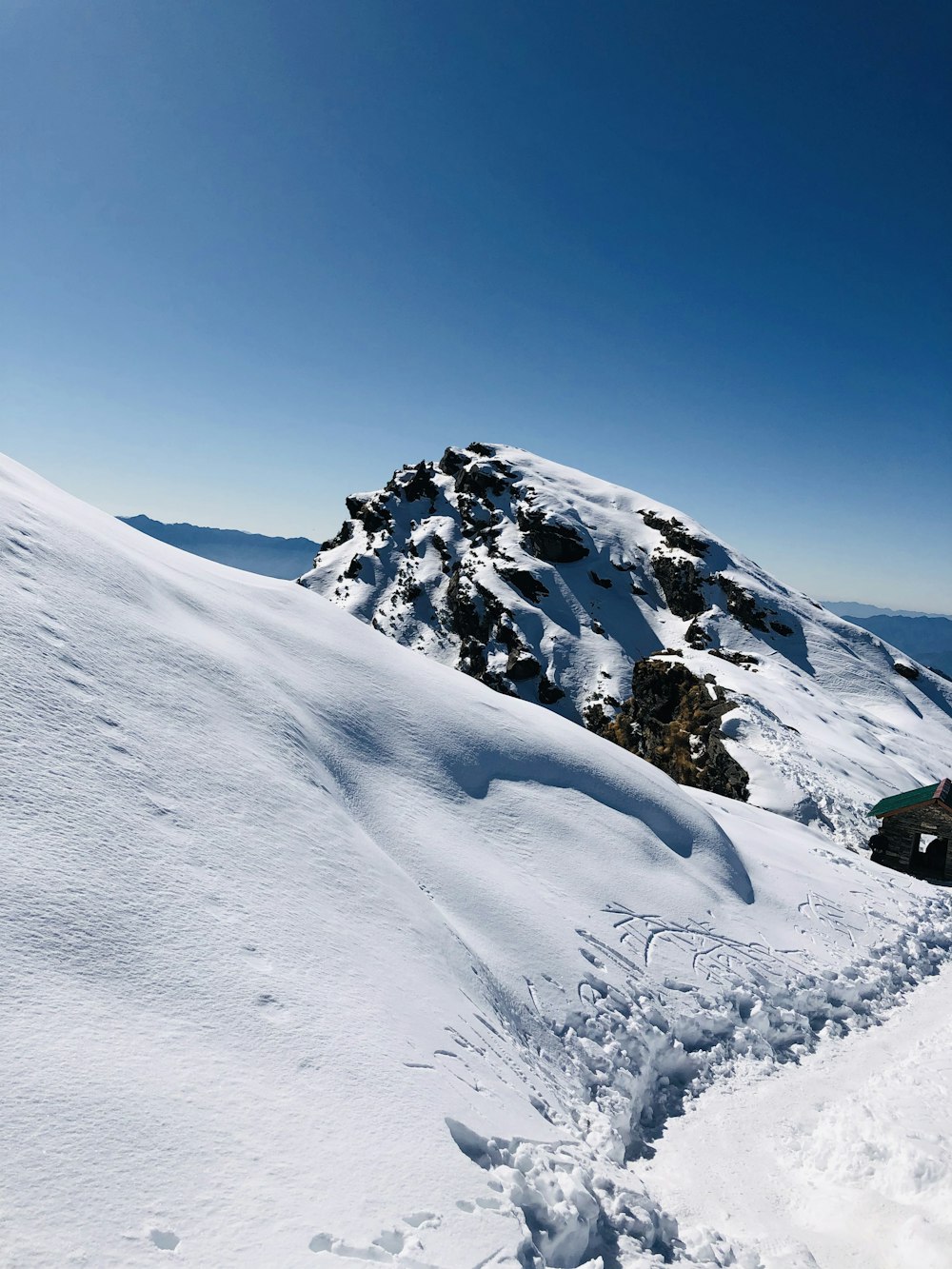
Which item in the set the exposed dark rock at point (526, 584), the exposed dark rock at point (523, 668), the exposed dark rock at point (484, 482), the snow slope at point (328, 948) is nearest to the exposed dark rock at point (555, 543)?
the exposed dark rock at point (526, 584)

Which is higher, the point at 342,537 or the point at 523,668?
the point at 342,537

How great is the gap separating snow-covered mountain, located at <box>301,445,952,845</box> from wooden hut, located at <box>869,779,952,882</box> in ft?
6.93

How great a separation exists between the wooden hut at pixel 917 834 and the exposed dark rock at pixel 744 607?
4956 centimetres

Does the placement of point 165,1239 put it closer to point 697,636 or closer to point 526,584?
point 697,636

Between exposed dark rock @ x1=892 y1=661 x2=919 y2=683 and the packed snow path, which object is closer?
the packed snow path

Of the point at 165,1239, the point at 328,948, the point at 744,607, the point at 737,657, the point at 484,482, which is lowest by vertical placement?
the point at 165,1239

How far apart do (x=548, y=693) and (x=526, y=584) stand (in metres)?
18.4

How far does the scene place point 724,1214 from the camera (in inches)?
259

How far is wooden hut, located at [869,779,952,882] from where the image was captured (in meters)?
19.6

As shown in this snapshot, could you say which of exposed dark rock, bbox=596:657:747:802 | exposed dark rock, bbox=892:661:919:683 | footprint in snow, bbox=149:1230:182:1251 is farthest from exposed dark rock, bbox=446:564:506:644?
footprint in snow, bbox=149:1230:182:1251

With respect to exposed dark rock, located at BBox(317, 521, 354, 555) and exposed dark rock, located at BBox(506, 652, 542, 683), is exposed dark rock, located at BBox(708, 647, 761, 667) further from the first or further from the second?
exposed dark rock, located at BBox(317, 521, 354, 555)

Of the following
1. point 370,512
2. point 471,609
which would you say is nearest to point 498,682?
point 471,609

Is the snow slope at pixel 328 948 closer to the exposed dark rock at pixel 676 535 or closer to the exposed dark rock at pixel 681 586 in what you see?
the exposed dark rock at pixel 681 586

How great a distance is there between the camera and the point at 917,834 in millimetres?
19859
